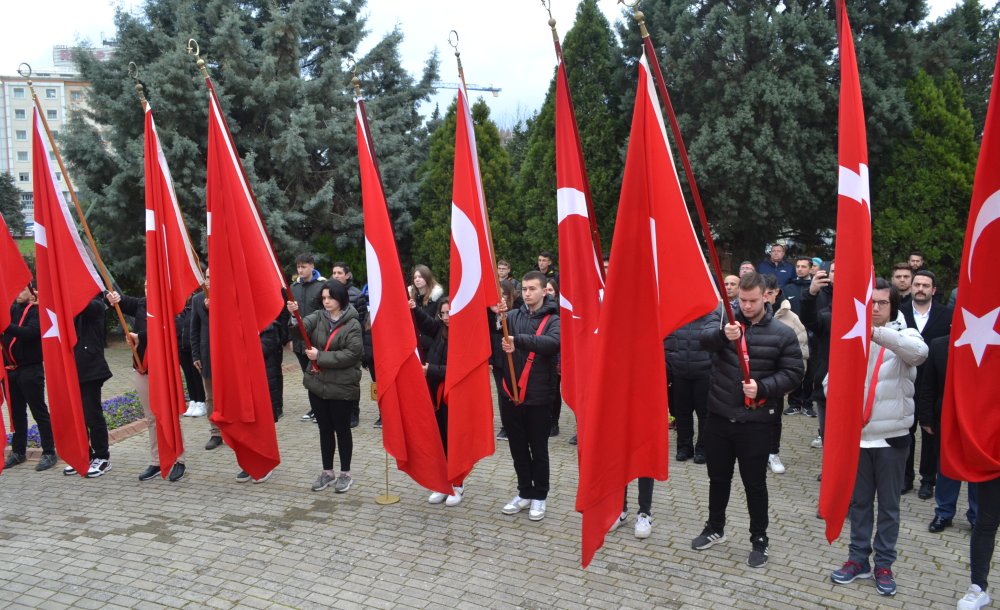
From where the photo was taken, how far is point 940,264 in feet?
43.6

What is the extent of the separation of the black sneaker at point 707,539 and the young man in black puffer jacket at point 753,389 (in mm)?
286

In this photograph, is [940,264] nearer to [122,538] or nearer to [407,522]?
[407,522]

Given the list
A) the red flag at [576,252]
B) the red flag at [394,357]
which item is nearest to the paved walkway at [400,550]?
the red flag at [394,357]

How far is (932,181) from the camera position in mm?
12852

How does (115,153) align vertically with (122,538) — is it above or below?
above

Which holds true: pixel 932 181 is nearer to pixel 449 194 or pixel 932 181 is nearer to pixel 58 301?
pixel 449 194

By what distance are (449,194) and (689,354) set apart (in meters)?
10.3

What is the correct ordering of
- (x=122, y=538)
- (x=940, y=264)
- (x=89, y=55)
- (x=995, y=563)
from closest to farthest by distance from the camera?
(x=995, y=563) < (x=122, y=538) < (x=940, y=264) < (x=89, y=55)

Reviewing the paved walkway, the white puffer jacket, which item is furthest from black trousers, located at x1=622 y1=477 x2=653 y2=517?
the white puffer jacket

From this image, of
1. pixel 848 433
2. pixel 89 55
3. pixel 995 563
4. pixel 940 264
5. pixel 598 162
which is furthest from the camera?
pixel 89 55

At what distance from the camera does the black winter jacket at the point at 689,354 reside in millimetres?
6961

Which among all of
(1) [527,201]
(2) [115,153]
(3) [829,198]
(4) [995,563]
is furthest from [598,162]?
(4) [995,563]

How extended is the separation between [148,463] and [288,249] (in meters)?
8.49

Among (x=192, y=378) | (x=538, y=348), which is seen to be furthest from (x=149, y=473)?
(x=538, y=348)
